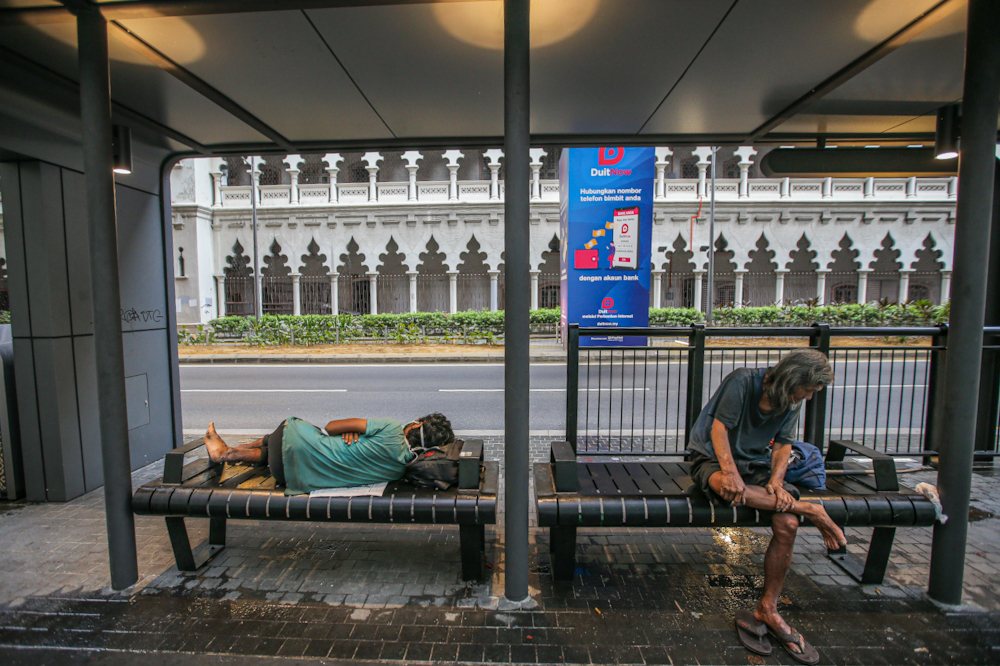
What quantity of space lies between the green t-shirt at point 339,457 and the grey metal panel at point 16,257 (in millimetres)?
3175

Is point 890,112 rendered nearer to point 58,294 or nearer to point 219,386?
point 58,294

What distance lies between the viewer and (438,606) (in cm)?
291

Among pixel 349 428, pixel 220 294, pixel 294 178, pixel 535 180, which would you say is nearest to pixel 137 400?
pixel 349 428

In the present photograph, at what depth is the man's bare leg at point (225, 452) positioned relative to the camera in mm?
3576

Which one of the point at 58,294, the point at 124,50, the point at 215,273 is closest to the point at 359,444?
the point at 124,50

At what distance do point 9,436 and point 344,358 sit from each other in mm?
11405

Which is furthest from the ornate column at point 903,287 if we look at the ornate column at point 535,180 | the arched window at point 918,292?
the ornate column at point 535,180

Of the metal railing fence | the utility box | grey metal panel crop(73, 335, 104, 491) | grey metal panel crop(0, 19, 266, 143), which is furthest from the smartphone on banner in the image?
the utility box

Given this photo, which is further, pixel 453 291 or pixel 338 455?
pixel 453 291

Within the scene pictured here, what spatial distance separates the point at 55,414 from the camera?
4441mm

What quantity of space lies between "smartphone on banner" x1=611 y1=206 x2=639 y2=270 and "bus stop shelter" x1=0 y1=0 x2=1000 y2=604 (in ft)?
22.1

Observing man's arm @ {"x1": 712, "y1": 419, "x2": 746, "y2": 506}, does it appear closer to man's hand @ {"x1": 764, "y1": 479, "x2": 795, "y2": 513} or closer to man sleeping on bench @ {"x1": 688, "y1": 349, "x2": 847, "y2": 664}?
man sleeping on bench @ {"x1": 688, "y1": 349, "x2": 847, "y2": 664}

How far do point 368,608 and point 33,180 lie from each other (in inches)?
182

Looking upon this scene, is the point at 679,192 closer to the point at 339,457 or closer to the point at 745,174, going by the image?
the point at 745,174
